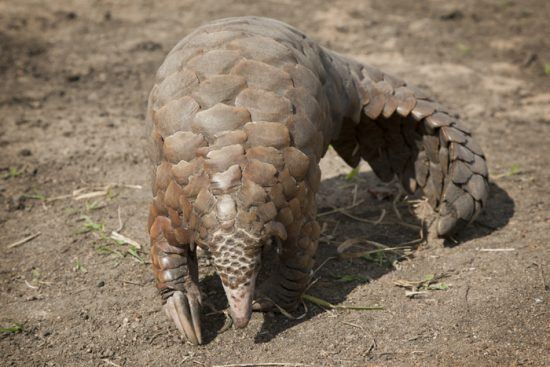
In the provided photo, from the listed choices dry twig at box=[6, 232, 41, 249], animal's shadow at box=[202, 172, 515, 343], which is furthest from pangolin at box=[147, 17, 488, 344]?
dry twig at box=[6, 232, 41, 249]

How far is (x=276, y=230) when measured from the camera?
3297 mm

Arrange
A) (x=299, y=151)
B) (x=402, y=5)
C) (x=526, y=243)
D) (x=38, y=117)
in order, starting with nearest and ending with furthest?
(x=299, y=151) < (x=526, y=243) < (x=38, y=117) < (x=402, y=5)

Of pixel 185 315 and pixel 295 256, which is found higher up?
pixel 295 256

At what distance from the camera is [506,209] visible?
495cm

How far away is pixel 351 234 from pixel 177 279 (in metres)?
1.47

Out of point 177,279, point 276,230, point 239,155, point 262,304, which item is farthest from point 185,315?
point 239,155

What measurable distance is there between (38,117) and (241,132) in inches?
150

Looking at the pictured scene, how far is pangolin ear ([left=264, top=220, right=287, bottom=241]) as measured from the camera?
10.7ft

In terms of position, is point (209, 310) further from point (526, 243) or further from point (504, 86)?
point (504, 86)

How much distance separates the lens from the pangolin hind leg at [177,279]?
362cm

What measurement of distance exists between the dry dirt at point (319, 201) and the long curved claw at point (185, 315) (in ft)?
0.29

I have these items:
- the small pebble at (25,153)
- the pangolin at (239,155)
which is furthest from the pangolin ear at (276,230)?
the small pebble at (25,153)

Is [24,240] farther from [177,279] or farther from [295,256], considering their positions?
[295,256]

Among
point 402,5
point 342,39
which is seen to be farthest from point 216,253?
point 402,5
